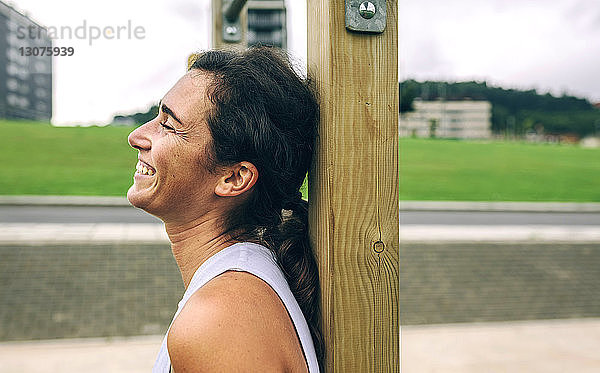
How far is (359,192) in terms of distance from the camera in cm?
99

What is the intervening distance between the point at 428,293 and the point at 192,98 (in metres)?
5.04

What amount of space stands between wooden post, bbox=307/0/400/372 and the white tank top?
0.06 metres

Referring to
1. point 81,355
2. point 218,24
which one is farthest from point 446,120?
point 218,24

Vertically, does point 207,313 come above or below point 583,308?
above

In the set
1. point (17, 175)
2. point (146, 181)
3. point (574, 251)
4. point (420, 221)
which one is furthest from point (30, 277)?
point (17, 175)

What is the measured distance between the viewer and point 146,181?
101 centimetres

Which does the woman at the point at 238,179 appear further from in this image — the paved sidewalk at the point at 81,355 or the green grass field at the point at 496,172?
the green grass field at the point at 496,172

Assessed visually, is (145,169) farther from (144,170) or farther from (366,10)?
(366,10)

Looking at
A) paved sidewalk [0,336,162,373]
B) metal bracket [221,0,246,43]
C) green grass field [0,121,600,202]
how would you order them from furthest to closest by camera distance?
green grass field [0,121,600,202], paved sidewalk [0,336,162,373], metal bracket [221,0,246,43]

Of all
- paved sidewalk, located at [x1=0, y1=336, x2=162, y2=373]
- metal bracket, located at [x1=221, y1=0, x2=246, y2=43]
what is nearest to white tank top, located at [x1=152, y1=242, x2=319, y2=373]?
metal bracket, located at [x1=221, y1=0, x2=246, y2=43]

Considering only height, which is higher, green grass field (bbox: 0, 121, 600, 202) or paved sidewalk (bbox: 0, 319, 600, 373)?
green grass field (bbox: 0, 121, 600, 202)

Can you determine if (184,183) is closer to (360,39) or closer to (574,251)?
(360,39)

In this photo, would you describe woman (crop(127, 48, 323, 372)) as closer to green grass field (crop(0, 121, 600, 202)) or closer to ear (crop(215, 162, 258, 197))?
ear (crop(215, 162, 258, 197))

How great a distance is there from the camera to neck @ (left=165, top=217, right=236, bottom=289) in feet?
3.45
